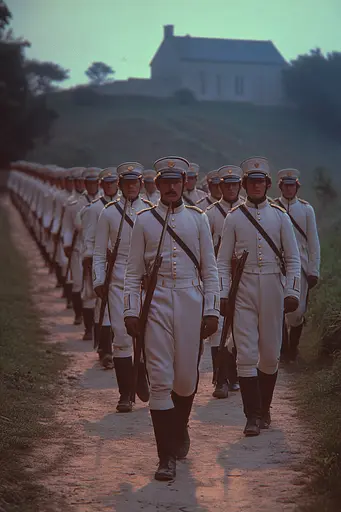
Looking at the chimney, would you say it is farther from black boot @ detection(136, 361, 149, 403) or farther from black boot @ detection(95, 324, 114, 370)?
black boot @ detection(136, 361, 149, 403)

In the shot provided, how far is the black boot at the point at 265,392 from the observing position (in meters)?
9.23

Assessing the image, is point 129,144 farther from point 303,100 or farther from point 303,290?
point 303,290

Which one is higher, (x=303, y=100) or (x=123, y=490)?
(x=303, y=100)

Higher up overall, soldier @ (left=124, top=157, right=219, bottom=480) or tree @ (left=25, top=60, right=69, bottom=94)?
tree @ (left=25, top=60, right=69, bottom=94)

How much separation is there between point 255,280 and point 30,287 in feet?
46.7

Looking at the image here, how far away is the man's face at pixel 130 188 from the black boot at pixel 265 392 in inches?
96.7

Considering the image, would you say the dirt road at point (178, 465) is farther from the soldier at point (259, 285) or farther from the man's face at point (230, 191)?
the man's face at point (230, 191)

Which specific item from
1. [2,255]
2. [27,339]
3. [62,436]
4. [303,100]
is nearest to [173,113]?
[303,100]

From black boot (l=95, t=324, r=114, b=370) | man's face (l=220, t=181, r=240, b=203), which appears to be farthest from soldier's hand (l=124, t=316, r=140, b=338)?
black boot (l=95, t=324, r=114, b=370)

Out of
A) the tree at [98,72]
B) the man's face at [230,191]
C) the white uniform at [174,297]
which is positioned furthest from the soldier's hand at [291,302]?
the tree at [98,72]

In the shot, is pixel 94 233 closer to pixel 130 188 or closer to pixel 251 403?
pixel 130 188

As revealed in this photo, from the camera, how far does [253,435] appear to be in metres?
8.95

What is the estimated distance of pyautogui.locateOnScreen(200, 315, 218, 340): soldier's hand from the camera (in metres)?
7.75

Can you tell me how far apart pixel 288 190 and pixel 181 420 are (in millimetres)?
5075
